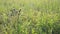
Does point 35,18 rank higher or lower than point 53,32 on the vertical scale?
higher

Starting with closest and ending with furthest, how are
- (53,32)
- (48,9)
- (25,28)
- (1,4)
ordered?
(25,28) < (53,32) < (48,9) < (1,4)

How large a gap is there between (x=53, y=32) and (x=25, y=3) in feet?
4.91

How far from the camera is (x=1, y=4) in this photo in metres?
4.79

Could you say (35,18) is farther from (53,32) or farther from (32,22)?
(53,32)

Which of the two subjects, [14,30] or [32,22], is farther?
[32,22]

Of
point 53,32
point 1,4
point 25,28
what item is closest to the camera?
point 25,28

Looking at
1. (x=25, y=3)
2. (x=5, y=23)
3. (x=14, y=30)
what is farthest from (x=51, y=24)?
(x=25, y=3)

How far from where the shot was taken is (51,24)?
11.4ft

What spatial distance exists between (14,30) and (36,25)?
0.43m

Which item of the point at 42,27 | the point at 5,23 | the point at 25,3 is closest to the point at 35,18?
the point at 42,27

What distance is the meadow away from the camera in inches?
132

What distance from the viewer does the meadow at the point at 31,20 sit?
11.0 ft

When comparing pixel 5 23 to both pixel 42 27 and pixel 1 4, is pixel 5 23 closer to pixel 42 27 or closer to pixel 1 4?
pixel 42 27

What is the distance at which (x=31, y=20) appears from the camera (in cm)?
377
